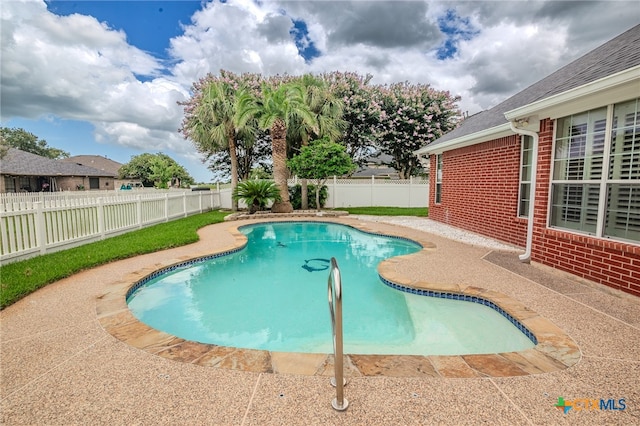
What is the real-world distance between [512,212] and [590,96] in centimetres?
388

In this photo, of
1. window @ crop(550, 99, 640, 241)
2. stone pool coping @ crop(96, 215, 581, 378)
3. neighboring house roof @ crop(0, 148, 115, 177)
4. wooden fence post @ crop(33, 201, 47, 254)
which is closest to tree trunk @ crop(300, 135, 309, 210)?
wooden fence post @ crop(33, 201, 47, 254)

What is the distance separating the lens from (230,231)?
1016 cm

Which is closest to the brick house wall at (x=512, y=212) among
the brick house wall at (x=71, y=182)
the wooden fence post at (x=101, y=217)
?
the wooden fence post at (x=101, y=217)

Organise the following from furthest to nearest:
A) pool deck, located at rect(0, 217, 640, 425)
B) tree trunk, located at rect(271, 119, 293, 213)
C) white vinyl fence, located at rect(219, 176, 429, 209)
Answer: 1. white vinyl fence, located at rect(219, 176, 429, 209)
2. tree trunk, located at rect(271, 119, 293, 213)
3. pool deck, located at rect(0, 217, 640, 425)

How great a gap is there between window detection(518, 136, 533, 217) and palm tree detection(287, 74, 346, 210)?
9544 millimetres

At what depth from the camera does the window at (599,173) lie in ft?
13.5

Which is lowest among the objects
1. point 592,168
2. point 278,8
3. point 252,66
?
point 592,168

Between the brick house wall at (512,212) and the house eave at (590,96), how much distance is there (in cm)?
44

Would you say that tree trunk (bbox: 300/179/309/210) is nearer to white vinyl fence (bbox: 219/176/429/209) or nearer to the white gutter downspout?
white vinyl fence (bbox: 219/176/429/209)

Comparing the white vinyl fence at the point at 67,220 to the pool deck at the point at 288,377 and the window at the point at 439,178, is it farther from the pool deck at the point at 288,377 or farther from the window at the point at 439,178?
the window at the point at 439,178

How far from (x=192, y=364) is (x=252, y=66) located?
20.2 metres

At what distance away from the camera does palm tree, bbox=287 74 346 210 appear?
15.9 metres

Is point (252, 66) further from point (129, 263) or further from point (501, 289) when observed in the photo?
point (501, 289)

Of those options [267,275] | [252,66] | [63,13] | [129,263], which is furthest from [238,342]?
[252,66]
